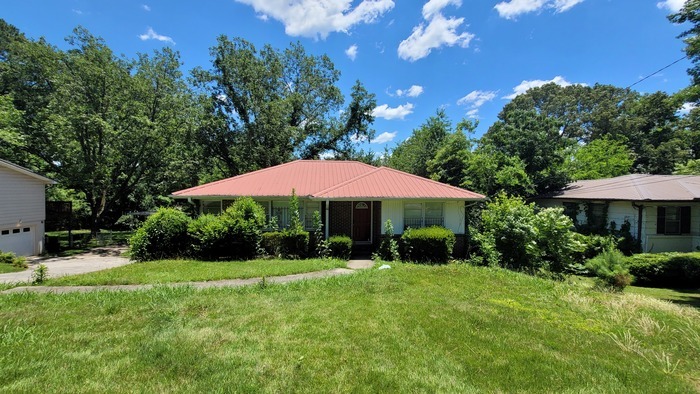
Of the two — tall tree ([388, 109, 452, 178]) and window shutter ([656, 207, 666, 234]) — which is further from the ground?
tall tree ([388, 109, 452, 178])

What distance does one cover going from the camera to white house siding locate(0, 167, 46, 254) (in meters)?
15.3

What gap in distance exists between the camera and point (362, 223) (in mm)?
14945

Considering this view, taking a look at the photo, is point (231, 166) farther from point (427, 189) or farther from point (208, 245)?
point (427, 189)

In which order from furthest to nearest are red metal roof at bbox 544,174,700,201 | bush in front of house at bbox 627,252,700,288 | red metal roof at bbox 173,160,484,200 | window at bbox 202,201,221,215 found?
window at bbox 202,201,221,215 < red metal roof at bbox 544,174,700,201 < red metal roof at bbox 173,160,484,200 < bush in front of house at bbox 627,252,700,288

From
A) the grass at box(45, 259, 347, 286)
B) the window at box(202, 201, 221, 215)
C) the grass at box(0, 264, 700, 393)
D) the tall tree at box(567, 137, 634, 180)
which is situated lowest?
the grass at box(45, 259, 347, 286)

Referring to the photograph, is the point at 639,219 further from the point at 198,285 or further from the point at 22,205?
the point at 22,205

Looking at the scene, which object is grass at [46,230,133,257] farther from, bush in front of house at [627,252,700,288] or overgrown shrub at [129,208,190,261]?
bush in front of house at [627,252,700,288]

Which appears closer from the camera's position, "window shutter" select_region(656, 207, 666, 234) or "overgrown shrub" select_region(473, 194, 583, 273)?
"overgrown shrub" select_region(473, 194, 583, 273)

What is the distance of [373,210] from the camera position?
14.8 m

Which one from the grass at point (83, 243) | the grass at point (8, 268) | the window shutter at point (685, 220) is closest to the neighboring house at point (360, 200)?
the grass at point (8, 268)

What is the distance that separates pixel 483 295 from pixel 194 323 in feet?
20.8

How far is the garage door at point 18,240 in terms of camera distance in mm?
15319

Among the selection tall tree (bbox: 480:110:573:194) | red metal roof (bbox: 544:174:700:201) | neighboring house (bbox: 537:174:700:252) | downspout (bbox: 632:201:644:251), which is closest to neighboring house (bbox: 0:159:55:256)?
tall tree (bbox: 480:110:573:194)

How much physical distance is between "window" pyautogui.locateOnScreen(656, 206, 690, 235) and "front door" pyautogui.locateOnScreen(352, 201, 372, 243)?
14.2m
